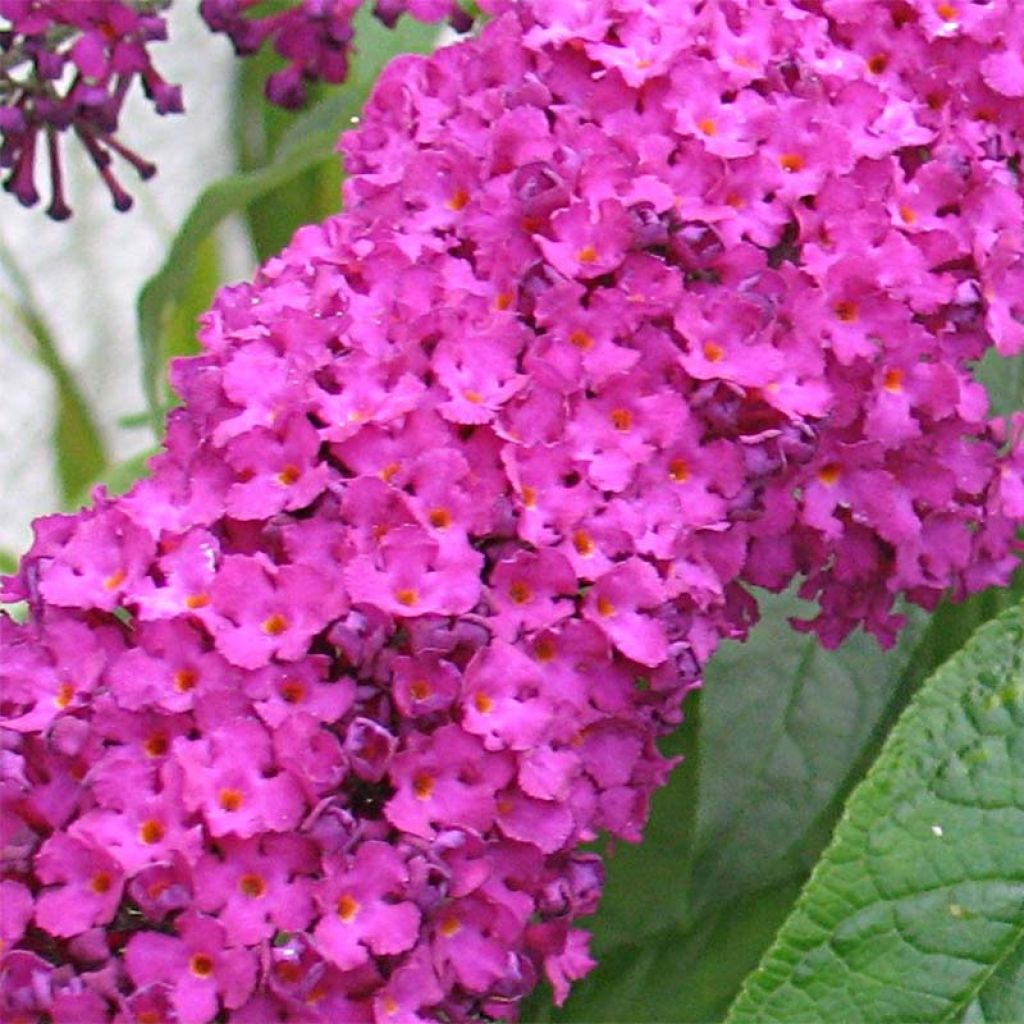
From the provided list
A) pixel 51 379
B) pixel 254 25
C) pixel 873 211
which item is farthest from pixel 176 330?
pixel 873 211

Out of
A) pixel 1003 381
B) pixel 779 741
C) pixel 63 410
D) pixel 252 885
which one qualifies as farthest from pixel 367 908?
pixel 63 410

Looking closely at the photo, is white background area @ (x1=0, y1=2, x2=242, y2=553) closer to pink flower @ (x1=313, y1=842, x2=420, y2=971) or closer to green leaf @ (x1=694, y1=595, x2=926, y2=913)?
green leaf @ (x1=694, y1=595, x2=926, y2=913)

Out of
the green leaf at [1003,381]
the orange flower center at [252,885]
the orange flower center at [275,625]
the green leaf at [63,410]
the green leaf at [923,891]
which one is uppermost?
the orange flower center at [275,625]

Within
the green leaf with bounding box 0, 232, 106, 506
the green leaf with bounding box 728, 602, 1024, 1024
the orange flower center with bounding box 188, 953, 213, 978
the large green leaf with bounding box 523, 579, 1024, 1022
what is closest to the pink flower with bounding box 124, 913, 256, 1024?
the orange flower center with bounding box 188, 953, 213, 978

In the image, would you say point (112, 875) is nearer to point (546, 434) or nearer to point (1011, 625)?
point (546, 434)

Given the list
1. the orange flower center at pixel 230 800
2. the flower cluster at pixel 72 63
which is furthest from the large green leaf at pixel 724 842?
the flower cluster at pixel 72 63

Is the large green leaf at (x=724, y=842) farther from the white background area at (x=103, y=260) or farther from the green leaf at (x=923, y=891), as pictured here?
the white background area at (x=103, y=260)
